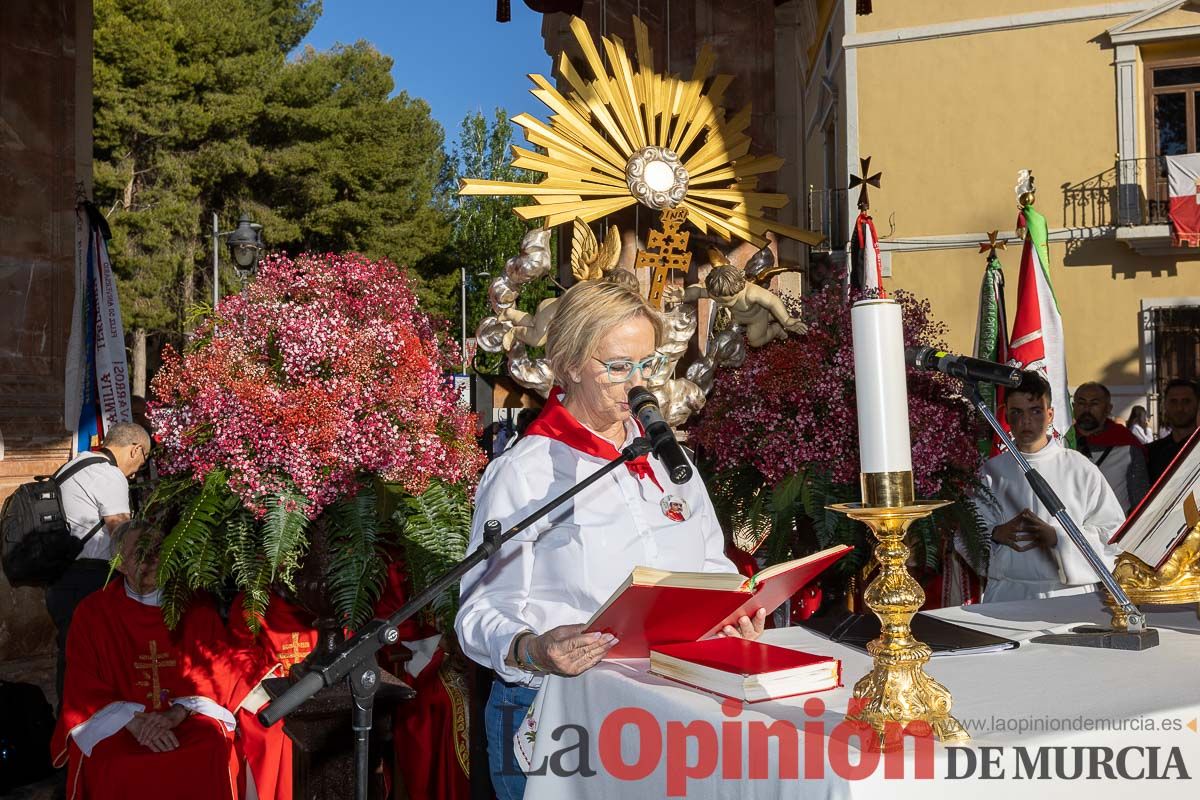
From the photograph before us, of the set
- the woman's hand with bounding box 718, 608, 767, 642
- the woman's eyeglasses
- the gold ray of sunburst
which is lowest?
the woman's hand with bounding box 718, 608, 767, 642

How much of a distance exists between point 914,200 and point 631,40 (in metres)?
10.2

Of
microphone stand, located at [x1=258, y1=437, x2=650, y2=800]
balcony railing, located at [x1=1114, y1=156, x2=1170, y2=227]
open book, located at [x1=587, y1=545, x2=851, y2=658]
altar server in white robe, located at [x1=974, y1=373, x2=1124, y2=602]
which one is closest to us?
open book, located at [x1=587, y1=545, x2=851, y2=658]

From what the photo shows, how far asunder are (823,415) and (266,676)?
218 centimetres

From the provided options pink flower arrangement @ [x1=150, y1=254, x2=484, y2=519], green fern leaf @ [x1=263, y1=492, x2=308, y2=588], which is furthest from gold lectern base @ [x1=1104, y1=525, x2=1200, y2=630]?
green fern leaf @ [x1=263, y1=492, x2=308, y2=588]

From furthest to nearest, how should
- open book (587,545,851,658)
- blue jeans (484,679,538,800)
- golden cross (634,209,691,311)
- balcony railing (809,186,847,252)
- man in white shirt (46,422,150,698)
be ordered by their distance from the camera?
1. balcony railing (809,186,847,252)
2. golden cross (634,209,691,311)
3. man in white shirt (46,422,150,698)
4. blue jeans (484,679,538,800)
5. open book (587,545,851,658)

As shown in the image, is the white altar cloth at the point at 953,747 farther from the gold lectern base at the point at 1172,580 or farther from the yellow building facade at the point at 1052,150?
the yellow building facade at the point at 1052,150

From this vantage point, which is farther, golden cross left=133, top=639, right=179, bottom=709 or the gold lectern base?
golden cross left=133, top=639, right=179, bottom=709

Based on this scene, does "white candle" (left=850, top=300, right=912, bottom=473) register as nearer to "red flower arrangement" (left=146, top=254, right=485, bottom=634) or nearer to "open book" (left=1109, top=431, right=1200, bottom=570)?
"open book" (left=1109, top=431, right=1200, bottom=570)

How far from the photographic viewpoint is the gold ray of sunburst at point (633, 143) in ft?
22.1

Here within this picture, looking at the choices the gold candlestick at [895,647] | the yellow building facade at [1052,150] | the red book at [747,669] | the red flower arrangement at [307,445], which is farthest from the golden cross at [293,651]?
the yellow building facade at [1052,150]

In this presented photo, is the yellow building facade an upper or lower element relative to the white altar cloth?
upper

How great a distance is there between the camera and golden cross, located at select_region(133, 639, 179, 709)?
4258 mm

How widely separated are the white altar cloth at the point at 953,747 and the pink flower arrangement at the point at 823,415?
58.9 inches

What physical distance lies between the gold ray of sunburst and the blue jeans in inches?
174
